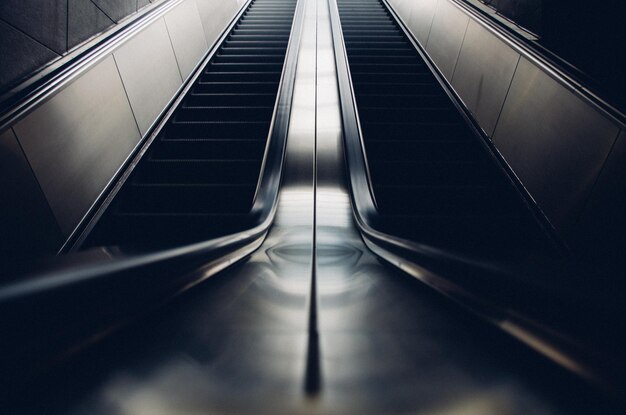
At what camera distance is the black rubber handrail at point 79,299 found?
0.77 metres

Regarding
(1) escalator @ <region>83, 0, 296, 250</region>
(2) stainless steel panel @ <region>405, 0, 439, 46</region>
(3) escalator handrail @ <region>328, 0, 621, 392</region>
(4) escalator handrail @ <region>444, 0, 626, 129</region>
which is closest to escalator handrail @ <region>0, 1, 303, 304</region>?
(1) escalator @ <region>83, 0, 296, 250</region>

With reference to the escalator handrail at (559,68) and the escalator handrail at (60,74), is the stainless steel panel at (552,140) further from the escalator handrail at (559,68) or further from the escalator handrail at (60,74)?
the escalator handrail at (60,74)

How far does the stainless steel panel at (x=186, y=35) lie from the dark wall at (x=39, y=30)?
1219mm

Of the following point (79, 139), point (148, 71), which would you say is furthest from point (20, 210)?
point (148, 71)

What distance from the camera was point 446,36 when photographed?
5141 millimetres

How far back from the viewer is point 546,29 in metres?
3.27

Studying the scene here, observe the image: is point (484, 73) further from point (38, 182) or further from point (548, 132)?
point (38, 182)

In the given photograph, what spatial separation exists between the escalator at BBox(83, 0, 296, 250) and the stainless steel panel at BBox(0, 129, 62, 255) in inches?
14.6

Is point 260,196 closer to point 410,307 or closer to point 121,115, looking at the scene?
point 121,115

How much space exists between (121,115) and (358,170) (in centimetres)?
223

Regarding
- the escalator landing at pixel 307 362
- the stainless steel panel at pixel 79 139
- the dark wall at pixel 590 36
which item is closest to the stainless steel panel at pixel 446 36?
the dark wall at pixel 590 36

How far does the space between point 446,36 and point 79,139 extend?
4.74 meters

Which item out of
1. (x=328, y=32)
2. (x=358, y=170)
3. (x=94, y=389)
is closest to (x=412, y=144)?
(x=358, y=170)

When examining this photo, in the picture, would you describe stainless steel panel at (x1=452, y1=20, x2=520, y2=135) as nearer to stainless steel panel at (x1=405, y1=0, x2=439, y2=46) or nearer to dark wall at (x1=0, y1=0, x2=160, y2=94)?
stainless steel panel at (x1=405, y1=0, x2=439, y2=46)
